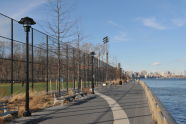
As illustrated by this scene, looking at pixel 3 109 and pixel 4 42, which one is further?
pixel 4 42

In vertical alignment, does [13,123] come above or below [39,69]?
below

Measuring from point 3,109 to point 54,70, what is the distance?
728 inches

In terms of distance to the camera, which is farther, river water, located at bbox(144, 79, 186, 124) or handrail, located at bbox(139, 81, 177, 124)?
river water, located at bbox(144, 79, 186, 124)

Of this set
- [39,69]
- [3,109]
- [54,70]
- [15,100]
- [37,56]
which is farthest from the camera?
[54,70]

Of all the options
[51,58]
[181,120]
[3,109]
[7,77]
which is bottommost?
[181,120]

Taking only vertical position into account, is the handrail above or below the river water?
above

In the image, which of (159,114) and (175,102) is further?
(175,102)

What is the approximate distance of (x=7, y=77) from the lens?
26.8 metres

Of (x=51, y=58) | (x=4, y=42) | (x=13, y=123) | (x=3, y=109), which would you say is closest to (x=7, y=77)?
(x=51, y=58)

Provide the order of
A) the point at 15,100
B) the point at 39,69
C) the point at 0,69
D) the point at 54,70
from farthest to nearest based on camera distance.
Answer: the point at 54,70
the point at 39,69
the point at 0,69
the point at 15,100

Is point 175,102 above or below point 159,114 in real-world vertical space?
below

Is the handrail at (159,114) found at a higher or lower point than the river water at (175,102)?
higher

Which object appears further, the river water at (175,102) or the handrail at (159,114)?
the river water at (175,102)

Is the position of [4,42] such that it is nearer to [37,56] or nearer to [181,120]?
[37,56]
